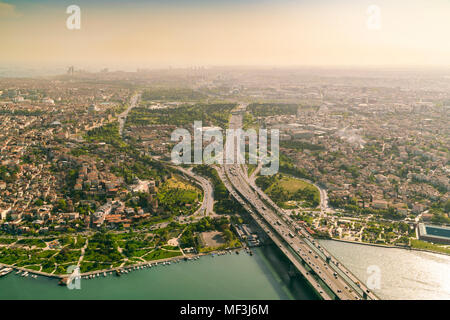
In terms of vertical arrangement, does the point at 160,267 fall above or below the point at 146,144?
below

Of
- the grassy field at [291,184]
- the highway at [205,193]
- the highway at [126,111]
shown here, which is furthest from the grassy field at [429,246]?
the highway at [126,111]

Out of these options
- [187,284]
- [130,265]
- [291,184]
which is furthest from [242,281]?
[291,184]

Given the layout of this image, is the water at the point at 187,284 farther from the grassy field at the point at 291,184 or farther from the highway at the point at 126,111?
the highway at the point at 126,111

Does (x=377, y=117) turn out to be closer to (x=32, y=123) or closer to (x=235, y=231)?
(x=235, y=231)

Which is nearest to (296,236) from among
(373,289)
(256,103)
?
(373,289)

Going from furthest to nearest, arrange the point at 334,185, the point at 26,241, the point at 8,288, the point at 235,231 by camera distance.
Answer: the point at 334,185 < the point at 235,231 < the point at 26,241 < the point at 8,288

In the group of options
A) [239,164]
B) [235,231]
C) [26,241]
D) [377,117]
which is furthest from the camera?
[377,117]
